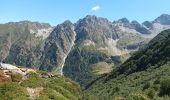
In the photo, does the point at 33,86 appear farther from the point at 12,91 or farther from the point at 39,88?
the point at 12,91

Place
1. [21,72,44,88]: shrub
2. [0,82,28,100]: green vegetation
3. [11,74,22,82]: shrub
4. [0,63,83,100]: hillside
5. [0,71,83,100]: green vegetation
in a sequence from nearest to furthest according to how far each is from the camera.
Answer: [0,82,28,100]: green vegetation
[0,71,83,100]: green vegetation
[0,63,83,100]: hillside
[21,72,44,88]: shrub
[11,74,22,82]: shrub

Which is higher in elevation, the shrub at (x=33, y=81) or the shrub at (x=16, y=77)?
the shrub at (x=16, y=77)

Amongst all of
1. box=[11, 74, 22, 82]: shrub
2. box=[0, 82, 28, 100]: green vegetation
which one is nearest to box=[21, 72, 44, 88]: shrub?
box=[11, 74, 22, 82]: shrub

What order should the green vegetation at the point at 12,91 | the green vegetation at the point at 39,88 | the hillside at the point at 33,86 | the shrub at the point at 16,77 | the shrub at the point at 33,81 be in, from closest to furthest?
the green vegetation at the point at 12,91
the green vegetation at the point at 39,88
the hillside at the point at 33,86
the shrub at the point at 33,81
the shrub at the point at 16,77

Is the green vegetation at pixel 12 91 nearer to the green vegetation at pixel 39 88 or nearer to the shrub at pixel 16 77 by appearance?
the green vegetation at pixel 39 88

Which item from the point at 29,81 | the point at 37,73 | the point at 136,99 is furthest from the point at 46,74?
the point at 136,99

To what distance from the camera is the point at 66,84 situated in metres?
54.7

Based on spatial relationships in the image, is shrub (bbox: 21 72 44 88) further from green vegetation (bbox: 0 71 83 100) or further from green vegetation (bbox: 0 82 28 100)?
green vegetation (bbox: 0 82 28 100)

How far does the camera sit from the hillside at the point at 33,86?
4491cm

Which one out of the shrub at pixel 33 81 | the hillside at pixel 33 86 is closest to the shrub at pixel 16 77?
the hillside at pixel 33 86

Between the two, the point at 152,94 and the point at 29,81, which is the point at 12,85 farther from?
the point at 152,94

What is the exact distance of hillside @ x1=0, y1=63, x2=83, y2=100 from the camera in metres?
44.9

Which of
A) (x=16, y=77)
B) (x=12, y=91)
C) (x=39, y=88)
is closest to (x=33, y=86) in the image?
(x=39, y=88)

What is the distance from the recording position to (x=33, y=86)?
158 feet
